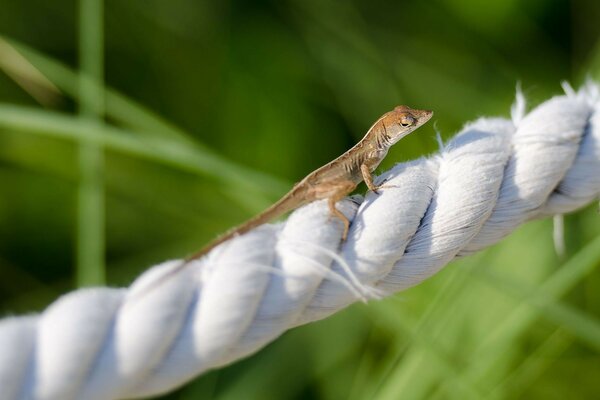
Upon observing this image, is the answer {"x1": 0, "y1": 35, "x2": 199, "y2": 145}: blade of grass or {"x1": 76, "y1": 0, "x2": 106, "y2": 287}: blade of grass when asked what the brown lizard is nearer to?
{"x1": 0, "y1": 35, "x2": 199, "y2": 145}: blade of grass

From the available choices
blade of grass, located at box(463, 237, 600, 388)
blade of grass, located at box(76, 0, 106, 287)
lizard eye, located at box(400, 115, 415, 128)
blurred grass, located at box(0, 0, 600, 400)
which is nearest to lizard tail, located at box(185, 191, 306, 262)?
lizard eye, located at box(400, 115, 415, 128)

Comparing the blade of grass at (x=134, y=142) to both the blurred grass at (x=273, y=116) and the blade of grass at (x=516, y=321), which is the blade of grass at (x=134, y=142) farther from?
the blade of grass at (x=516, y=321)

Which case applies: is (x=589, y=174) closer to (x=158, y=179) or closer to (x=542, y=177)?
(x=542, y=177)

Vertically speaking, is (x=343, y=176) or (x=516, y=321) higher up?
(x=343, y=176)

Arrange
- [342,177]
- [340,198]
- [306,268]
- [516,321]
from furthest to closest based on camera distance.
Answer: [516,321] → [342,177] → [340,198] → [306,268]

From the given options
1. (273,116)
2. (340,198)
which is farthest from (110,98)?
(340,198)

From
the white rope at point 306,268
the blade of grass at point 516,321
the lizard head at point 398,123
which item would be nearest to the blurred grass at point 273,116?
the blade of grass at point 516,321

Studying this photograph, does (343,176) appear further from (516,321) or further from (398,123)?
(516,321)

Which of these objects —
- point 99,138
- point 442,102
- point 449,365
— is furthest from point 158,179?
point 449,365
